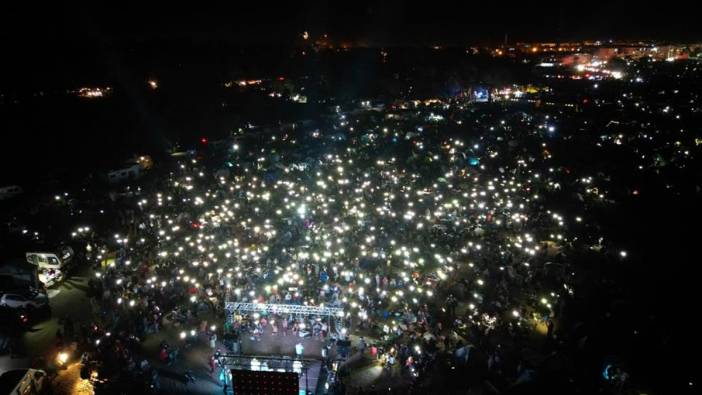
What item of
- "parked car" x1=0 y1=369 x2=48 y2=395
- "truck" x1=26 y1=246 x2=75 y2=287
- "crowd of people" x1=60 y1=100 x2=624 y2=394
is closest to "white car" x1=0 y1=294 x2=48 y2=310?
"crowd of people" x1=60 y1=100 x2=624 y2=394

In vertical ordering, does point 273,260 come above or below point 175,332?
above

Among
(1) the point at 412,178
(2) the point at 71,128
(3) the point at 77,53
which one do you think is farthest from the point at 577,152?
(3) the point at 77,53

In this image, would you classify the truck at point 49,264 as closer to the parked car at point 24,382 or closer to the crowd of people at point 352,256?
the crowd of people at point 352,256

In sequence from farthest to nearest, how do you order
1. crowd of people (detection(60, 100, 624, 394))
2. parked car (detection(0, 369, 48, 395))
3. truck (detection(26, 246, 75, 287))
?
1. truck (detection(26, 246, 75, 287))
2. crowd of people (detection(60, 100, 624, 394))
3. parked car (detection(0, 369, 48, 395))

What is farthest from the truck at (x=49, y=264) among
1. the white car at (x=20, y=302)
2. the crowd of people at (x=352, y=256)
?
the white car at (x=20, y=302)

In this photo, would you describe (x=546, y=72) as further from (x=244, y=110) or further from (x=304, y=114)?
(x=244, y=110)

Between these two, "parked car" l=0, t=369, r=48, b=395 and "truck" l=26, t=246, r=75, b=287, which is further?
"truck" l=26, t=246, r=75, b=287

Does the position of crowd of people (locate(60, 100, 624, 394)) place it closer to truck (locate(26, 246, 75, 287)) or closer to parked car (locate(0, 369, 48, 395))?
truck (locate(26, 246, 75, 287))

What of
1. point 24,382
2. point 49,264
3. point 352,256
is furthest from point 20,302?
point 352,256

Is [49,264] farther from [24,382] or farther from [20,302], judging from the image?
[24,382]

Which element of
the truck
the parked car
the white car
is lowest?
the parked car
